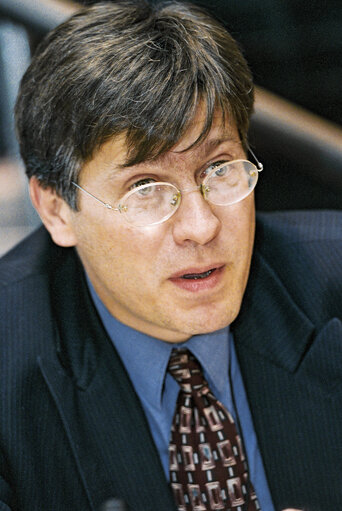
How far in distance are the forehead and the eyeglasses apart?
0.16ft

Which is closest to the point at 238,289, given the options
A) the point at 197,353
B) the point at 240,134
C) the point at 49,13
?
the point at 197,353

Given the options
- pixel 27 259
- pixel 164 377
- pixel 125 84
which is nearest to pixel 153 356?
pixel 164 377

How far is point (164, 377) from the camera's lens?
6.68 feet

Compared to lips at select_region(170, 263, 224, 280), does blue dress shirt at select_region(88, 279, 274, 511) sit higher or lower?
lower

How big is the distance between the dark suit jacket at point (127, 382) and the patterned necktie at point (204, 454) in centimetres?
5

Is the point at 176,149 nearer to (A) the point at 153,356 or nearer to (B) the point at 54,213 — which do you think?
(B) the point at 54,213

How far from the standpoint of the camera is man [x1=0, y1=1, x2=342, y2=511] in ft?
5.86

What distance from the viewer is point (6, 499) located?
183 centimetres

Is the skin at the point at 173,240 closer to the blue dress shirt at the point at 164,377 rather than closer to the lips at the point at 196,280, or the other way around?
the lips at the point at 196,280

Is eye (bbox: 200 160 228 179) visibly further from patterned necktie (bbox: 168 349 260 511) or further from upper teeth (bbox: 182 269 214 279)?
patterned necktie (bbox: 168 349 260 511)

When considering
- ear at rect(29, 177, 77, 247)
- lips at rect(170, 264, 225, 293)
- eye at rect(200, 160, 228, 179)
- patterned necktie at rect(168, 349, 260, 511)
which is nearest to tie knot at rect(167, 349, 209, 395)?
patterned necktie at rect(168, 349, 260, 511)

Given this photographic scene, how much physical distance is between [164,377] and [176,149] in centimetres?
60

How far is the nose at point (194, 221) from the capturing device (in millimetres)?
1770

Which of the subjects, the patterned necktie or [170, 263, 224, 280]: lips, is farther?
the patterned necktie
